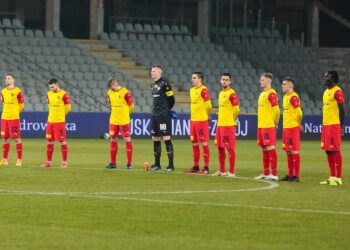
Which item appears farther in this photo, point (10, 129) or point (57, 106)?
point (10, 129)

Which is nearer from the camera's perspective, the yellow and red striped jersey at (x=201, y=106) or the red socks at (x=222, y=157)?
the red socks at (x=222, y=157)

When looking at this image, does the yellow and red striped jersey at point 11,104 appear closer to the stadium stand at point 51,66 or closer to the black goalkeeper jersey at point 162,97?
the black goalkeeper jersey at point 162,97

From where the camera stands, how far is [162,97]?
21594 millimetres

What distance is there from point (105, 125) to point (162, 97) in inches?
712

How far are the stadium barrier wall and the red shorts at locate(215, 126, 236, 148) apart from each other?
59.5ft

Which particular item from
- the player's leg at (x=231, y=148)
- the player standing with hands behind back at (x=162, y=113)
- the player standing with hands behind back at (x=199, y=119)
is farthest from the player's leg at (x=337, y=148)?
the player standing with hands behind back at (x=162, y=113)

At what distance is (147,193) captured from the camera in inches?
644

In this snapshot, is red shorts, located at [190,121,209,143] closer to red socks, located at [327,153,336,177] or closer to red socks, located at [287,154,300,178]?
red socks, located at [287,154,300,178]

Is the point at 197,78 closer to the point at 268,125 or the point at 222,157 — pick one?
the point at 222,157

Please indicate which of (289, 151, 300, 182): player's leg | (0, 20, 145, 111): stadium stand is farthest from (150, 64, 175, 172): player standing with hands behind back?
(0, 20, 145, 111): stadium stand

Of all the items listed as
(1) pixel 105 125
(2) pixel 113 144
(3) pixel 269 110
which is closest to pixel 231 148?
(3) pixel 269 110

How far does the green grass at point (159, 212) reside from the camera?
11289mm

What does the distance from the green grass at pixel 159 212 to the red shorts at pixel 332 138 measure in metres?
0.73

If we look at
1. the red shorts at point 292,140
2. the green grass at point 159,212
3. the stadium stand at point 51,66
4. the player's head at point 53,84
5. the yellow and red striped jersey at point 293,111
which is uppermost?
the stadium stand at point 51,66
